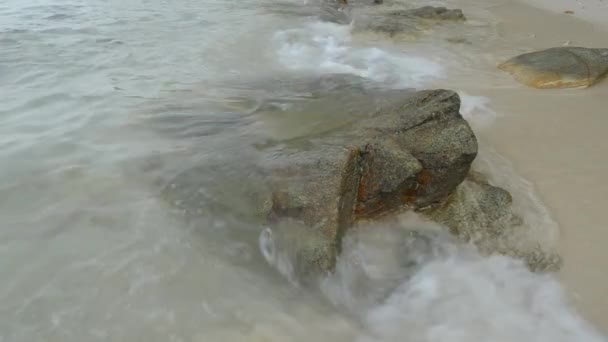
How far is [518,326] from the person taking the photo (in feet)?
10.4

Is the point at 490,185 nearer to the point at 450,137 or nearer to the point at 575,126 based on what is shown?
the point at 450,137

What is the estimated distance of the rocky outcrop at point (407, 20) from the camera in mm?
10461

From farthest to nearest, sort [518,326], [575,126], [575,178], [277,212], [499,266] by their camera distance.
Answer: [575,126] → [575,178] → [277,212] → [499,266] → [518,326]

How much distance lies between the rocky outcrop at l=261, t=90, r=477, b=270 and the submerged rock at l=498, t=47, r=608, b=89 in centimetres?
325

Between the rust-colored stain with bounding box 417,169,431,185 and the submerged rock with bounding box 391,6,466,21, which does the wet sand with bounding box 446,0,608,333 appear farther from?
the submerged rock with bounding box 391,6,466,21

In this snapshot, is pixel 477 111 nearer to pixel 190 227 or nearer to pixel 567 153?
pixel 567 153

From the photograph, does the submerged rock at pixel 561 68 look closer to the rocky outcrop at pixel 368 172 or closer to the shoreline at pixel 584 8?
the rocky outcrop at pixel 368 172

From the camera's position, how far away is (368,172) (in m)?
3.94

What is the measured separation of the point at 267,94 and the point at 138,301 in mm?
3994

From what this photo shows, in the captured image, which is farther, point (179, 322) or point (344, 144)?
point (344, 144)

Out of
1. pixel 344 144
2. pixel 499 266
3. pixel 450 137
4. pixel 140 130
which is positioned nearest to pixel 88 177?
pixel 140 130

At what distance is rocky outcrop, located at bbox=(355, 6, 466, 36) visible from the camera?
1046 cm

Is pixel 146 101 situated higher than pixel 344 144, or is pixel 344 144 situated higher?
pixel 344 144

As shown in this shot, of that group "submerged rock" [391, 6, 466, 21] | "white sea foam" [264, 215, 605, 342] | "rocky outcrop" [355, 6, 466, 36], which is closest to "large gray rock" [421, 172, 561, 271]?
"white sea foam" [264, 215, 605, 342]
